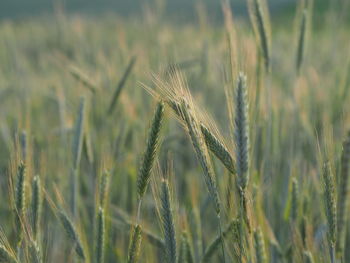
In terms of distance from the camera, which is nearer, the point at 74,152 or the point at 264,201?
the point at 74,152

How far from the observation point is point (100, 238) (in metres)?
0.93

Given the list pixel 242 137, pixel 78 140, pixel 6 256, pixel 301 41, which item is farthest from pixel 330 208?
pixel 301 41

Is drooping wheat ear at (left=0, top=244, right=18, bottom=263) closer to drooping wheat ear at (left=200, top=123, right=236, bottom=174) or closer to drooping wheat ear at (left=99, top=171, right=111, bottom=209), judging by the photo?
drooping wheat ear at (left=99, top=171, right=111, bottom=209)

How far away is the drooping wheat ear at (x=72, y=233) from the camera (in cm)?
100

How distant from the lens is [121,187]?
187 centimetres

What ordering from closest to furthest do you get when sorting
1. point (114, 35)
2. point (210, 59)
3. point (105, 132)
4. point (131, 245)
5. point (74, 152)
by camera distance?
point (131, 245) → point (74, 152) → point (105, 132) → point (210, 59) → point (114, 35)

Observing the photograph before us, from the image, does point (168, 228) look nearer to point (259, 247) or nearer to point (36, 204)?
point (259, 247)

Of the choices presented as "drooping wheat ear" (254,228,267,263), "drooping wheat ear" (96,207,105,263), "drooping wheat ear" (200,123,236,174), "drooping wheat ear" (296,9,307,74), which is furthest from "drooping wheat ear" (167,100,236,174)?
"drooping wheat ear" (296,9,307,74)

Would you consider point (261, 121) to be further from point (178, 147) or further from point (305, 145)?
point (178, 147)

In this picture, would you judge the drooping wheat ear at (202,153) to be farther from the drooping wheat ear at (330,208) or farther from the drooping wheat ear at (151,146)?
the drooping wheat ear at (330,208)

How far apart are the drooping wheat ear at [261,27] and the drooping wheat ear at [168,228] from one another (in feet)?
1.84

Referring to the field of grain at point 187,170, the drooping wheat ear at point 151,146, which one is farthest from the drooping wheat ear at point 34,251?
the drooping wheat ear at point 151,146

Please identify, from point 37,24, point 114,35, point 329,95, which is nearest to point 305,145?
point 329,95

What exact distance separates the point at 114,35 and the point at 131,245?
5.92m
